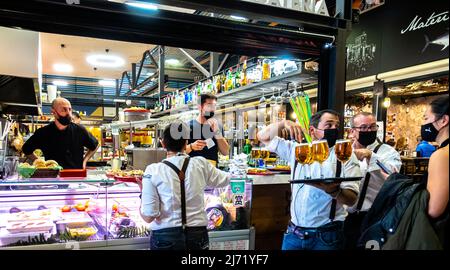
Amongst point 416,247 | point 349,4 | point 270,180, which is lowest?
point 270,180

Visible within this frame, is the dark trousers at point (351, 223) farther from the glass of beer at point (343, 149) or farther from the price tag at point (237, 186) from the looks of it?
the price tag at point (237, 186)

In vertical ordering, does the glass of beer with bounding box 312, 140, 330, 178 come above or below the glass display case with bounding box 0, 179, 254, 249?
above

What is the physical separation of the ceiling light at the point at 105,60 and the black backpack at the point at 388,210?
602 centimetres

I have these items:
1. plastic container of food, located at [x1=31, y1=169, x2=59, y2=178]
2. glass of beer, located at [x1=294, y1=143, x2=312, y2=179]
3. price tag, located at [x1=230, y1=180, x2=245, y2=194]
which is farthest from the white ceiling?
glass of beer, located at [x1=294, y1=143, x2=312, y2=179]

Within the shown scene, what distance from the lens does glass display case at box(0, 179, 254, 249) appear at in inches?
82.6

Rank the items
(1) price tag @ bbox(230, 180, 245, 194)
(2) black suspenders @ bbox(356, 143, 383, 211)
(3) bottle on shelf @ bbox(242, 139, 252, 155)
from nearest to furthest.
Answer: (2) black suspenders @ bbox(356, 143, 383, 211)
(1) price tag @ bbox(230, 180, 245, 194)
(3) bottle on shelf @ bbox(242, 139, 252, 155)

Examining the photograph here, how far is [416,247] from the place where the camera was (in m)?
0.73

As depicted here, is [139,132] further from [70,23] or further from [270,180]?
[70,23]

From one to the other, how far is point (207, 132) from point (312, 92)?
527 centimetres

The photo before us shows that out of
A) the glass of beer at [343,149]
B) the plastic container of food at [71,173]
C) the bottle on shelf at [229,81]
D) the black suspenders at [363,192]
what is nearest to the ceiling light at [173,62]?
the bottle on shelf at [229,81]

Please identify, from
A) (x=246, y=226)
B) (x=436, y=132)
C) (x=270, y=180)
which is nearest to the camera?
(x=436, y=132)

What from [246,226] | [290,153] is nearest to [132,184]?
[246,226]

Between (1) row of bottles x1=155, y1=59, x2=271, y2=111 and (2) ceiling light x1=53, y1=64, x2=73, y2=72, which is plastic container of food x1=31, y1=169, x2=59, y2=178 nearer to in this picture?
(1) row of bottles x1=155, y1=59, x2=271, y2=111

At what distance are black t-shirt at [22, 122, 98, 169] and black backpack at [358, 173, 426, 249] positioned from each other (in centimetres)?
342
